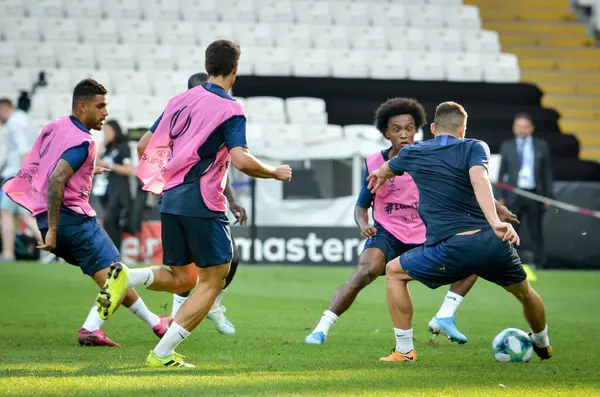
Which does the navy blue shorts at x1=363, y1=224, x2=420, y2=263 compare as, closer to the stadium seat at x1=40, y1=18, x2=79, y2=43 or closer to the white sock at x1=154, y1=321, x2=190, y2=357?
the white sock at x1=154, y1=321, x2=190, y2=357

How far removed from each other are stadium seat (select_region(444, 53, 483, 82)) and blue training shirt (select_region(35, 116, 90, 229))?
16.9 meters

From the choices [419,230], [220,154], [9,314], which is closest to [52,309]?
[9,314]

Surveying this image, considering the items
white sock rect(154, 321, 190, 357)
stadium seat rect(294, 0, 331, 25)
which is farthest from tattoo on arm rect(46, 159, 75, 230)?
stadium seat rect(294, 0, 331, 25)

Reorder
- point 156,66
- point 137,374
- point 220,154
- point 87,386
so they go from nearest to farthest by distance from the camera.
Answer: point 87,386 → point 137,374 → point 220,154 → point 156,66

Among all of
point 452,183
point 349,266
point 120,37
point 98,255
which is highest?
point 120,37

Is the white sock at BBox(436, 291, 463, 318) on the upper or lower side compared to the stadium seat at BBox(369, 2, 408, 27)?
lower

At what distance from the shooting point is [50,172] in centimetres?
878

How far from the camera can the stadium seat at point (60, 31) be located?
2378cm

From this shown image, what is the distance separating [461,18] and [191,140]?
20.6 m

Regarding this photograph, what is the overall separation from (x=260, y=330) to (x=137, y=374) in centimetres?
329

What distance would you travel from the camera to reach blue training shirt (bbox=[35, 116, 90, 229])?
336 inches

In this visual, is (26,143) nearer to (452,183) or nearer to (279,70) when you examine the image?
(279,70)

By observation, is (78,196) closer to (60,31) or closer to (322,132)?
(322,132)

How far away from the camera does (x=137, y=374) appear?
672cm
